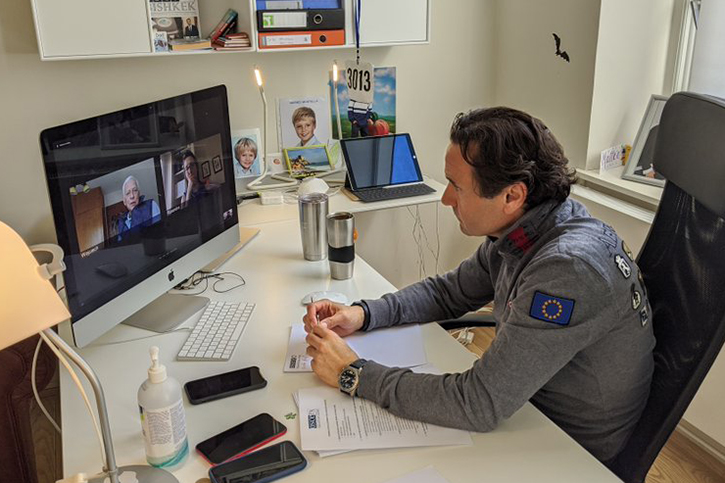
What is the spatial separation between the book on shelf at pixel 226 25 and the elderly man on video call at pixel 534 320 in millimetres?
1280

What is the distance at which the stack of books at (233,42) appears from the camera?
2303mm

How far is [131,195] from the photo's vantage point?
1455mm

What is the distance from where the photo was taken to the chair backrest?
1.18 meters

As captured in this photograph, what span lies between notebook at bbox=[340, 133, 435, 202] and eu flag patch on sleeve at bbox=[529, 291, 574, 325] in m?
1.35

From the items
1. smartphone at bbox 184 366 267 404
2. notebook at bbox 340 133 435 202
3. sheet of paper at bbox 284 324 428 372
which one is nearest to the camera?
smartphone at bbox 184 366 267 404

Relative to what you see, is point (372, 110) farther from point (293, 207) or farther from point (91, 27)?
point (91, 27)

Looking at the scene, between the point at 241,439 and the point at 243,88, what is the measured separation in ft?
5.60

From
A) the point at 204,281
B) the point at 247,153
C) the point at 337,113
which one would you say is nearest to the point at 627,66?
the point at 337,113

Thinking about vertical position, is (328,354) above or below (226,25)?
below

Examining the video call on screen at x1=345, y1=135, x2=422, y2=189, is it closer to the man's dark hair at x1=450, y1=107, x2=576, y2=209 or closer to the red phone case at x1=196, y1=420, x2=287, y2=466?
the man's dark hair at x1=450, y1=107, x2=576, y2=209

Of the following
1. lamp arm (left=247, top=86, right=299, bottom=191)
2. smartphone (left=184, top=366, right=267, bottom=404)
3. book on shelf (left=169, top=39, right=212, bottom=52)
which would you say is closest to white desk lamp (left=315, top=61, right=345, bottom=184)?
lamp arm (left=247, top=86, right=299, bottom=191)

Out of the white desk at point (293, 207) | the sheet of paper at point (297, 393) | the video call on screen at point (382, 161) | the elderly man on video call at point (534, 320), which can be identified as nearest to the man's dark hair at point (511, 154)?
the elderly man on video call at point (534, 320)

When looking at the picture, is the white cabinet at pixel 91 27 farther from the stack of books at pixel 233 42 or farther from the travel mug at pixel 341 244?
the travel mug at pixel 341 244

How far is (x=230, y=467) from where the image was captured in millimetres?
1095
